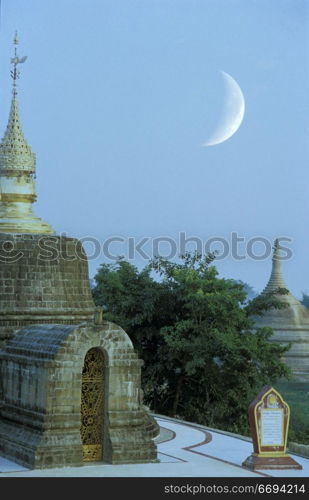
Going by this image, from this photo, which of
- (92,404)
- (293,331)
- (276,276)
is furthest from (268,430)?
(276,276)

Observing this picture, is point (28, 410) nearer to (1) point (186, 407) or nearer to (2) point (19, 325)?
(2) point (19, 325)

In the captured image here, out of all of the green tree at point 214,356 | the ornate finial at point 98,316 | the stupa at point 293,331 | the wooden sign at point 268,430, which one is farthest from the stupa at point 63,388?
the stupa at point 293,331

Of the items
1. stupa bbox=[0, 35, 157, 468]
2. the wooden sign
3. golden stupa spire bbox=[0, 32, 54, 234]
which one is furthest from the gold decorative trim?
golden stupa spire bbox=[0, 32, 54, 234]

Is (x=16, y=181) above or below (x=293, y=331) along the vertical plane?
above

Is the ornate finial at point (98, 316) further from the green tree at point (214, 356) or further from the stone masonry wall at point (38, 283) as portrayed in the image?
the green tree at point (214, 356)

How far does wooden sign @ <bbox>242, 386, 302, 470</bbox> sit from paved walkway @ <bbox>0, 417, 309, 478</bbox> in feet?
0.73

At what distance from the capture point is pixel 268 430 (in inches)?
768

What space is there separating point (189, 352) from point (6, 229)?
10.2 meters

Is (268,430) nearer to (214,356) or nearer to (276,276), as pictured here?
(214,356)

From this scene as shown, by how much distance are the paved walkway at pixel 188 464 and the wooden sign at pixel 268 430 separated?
0.22 metres

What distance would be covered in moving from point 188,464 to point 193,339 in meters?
12.3

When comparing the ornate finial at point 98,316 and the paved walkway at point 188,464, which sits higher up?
the ornate finial at point 98,316

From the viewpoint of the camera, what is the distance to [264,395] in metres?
19.5

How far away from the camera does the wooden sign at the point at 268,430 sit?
63.8 feet
